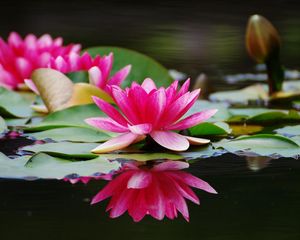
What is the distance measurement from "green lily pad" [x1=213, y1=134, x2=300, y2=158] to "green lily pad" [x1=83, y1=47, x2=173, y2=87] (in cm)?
57

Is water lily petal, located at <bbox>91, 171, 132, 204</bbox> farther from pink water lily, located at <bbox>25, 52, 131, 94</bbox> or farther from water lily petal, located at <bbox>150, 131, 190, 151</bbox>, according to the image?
pink water lily, located at <bbox>25, 52, 131, 94</bbox>

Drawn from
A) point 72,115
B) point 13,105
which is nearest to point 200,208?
point 72,115

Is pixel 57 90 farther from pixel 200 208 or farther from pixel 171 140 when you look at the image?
pixel 200 208

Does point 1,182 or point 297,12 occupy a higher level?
point 297,12

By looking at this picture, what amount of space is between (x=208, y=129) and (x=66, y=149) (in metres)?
0.34

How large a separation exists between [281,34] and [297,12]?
109 cm

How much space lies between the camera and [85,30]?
146 inches

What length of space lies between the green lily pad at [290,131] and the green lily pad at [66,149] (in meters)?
0.43

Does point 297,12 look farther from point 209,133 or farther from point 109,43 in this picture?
point 209,133

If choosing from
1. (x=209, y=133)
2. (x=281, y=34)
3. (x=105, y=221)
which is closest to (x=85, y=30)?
(x=281, y=34)

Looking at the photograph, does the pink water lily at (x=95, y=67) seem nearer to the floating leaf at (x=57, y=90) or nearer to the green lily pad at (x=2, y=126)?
the floating leaf at (x=57, y=90)

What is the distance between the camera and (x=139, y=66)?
216 cm

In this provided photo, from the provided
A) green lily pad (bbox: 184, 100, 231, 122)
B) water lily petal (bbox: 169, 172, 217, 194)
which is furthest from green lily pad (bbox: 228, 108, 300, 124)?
water lily petal (bbox: 169, 172, 217, 194)

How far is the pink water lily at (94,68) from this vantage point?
193cm
